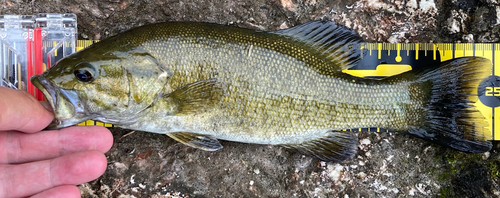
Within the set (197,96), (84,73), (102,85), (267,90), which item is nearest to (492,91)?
(267,90)

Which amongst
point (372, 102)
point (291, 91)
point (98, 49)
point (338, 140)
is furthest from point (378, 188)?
point (98, 49)

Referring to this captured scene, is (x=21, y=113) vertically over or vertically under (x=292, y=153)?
over

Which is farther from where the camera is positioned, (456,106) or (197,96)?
(456,106)

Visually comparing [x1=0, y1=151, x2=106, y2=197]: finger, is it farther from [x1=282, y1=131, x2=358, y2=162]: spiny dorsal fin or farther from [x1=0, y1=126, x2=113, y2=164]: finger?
[x1=282, y1=131, x2=358, y2=162]: spiny dorsal fin

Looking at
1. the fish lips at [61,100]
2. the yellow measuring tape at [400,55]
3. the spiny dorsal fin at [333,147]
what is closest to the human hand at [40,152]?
the fish lips at [61,100]

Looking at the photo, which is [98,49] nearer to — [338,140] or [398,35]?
[338,140]

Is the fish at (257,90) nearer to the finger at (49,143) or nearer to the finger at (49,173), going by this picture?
the finger at (49,143)

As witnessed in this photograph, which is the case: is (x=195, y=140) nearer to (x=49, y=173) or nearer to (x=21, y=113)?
(x=49, y=173)
